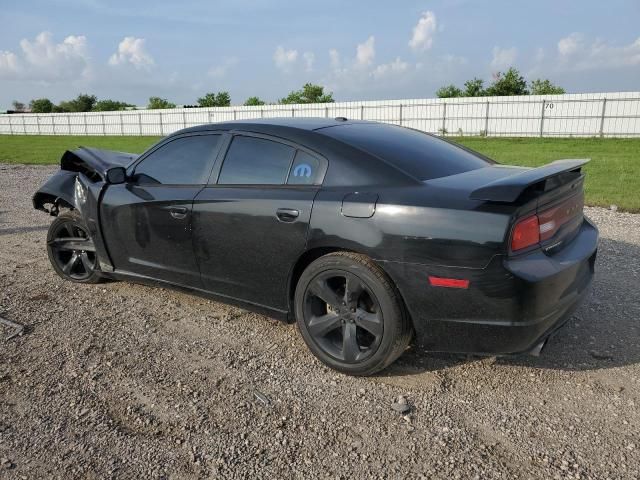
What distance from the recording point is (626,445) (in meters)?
2.44

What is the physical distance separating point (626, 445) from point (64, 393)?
2964 mm

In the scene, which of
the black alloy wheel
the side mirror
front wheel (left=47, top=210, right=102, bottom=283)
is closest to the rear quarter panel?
the black alloy wheel

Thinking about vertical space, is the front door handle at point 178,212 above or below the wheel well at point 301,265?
above

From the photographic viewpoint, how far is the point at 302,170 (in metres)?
3.30

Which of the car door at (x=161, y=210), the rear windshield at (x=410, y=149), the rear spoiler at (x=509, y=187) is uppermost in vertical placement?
the rear windshield at (x=410, y=149)

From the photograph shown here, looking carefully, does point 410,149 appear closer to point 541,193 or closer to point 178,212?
point 541,193

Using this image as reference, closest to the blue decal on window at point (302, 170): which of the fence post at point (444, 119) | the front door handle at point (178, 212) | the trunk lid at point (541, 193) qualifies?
the trunk lid at point (541, 193)

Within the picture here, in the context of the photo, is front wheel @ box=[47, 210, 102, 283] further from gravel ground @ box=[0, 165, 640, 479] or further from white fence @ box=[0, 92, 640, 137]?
white fence @ box=[0, 92, 640, 137]

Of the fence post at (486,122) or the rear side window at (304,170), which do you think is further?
the fence post at (486,122)

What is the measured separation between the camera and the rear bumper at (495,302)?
8.54ft

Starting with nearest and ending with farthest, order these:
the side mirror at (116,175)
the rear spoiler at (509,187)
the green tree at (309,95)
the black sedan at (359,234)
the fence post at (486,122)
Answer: the rear spoiler at (509,187) < the black sedan at (359,234) < the side mirror at (116,175) < the fence post at (486,122) < the green tree at (309,95)

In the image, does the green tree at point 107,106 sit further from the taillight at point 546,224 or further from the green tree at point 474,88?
the taillight at point 546,224

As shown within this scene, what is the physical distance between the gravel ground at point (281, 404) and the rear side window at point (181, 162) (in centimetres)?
108

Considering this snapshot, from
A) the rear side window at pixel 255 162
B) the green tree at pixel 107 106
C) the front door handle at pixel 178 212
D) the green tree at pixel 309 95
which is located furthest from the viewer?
the green tree at pixel 107 106
